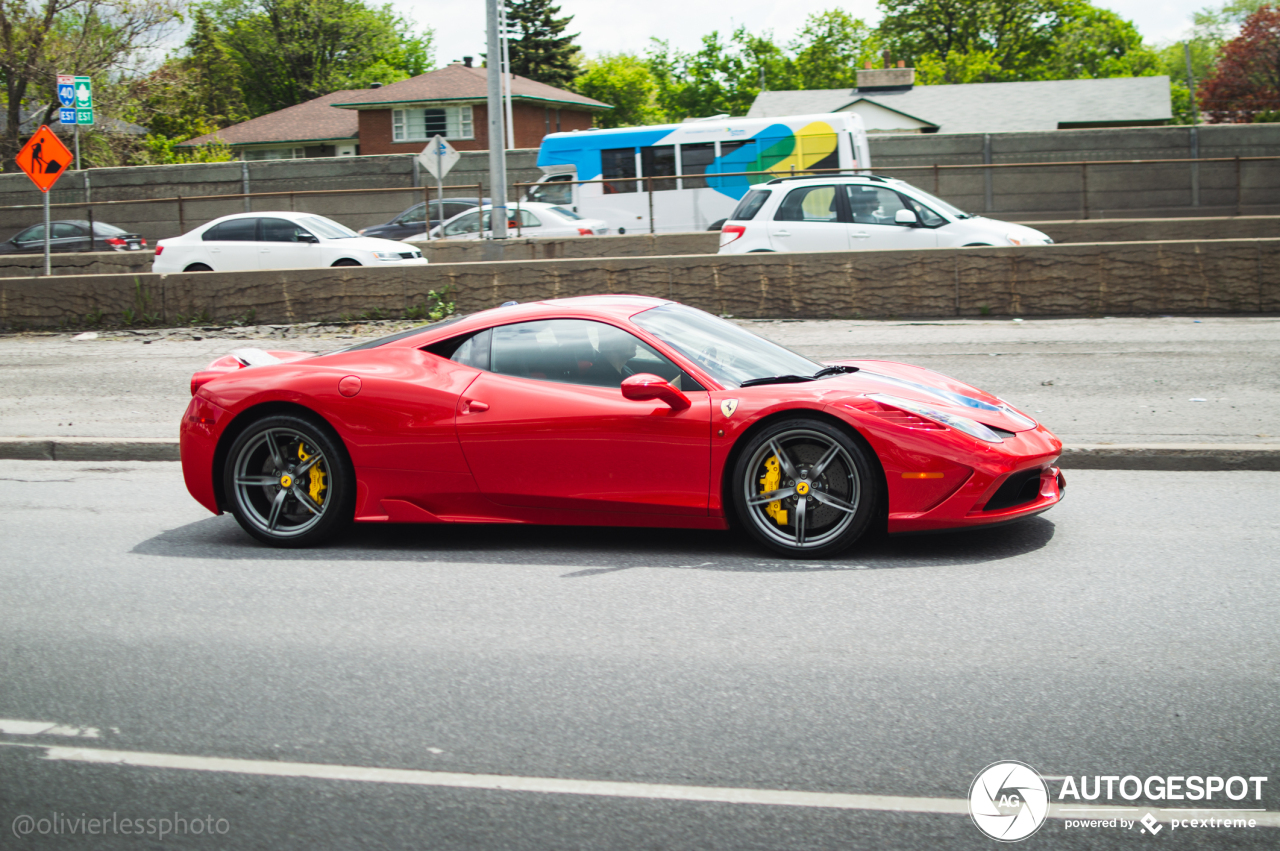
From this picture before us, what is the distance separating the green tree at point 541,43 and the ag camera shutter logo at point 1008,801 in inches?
3229

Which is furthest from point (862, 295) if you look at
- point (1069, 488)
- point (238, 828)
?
point (238, 828)

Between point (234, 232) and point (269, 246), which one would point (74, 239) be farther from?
point (269, 246)

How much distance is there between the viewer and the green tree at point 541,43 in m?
80.6

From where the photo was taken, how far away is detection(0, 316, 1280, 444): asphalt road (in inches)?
315

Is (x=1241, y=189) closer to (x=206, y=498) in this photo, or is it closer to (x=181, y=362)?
(x=181, y=362)

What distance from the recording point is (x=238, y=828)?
2.98 meters

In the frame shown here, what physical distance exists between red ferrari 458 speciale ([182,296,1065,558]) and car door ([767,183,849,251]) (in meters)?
9.11

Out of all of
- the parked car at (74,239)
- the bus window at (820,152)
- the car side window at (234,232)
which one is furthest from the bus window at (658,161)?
the parked car at (74,239)

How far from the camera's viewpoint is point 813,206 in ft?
48.6

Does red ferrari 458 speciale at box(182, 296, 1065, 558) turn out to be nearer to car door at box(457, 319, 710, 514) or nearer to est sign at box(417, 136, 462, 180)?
car door at box(457, 319, 710, 514)

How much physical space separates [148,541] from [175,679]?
91.0 inches

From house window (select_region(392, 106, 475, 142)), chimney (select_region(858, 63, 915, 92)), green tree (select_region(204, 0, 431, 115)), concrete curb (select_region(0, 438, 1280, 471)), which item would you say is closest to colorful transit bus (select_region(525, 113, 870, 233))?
concrete curb (select_region(0, 438, 1280, 471))

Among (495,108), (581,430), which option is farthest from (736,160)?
(581,430)

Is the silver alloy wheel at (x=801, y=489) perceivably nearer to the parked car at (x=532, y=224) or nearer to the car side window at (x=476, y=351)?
the car side window at (x=476, y=351)
